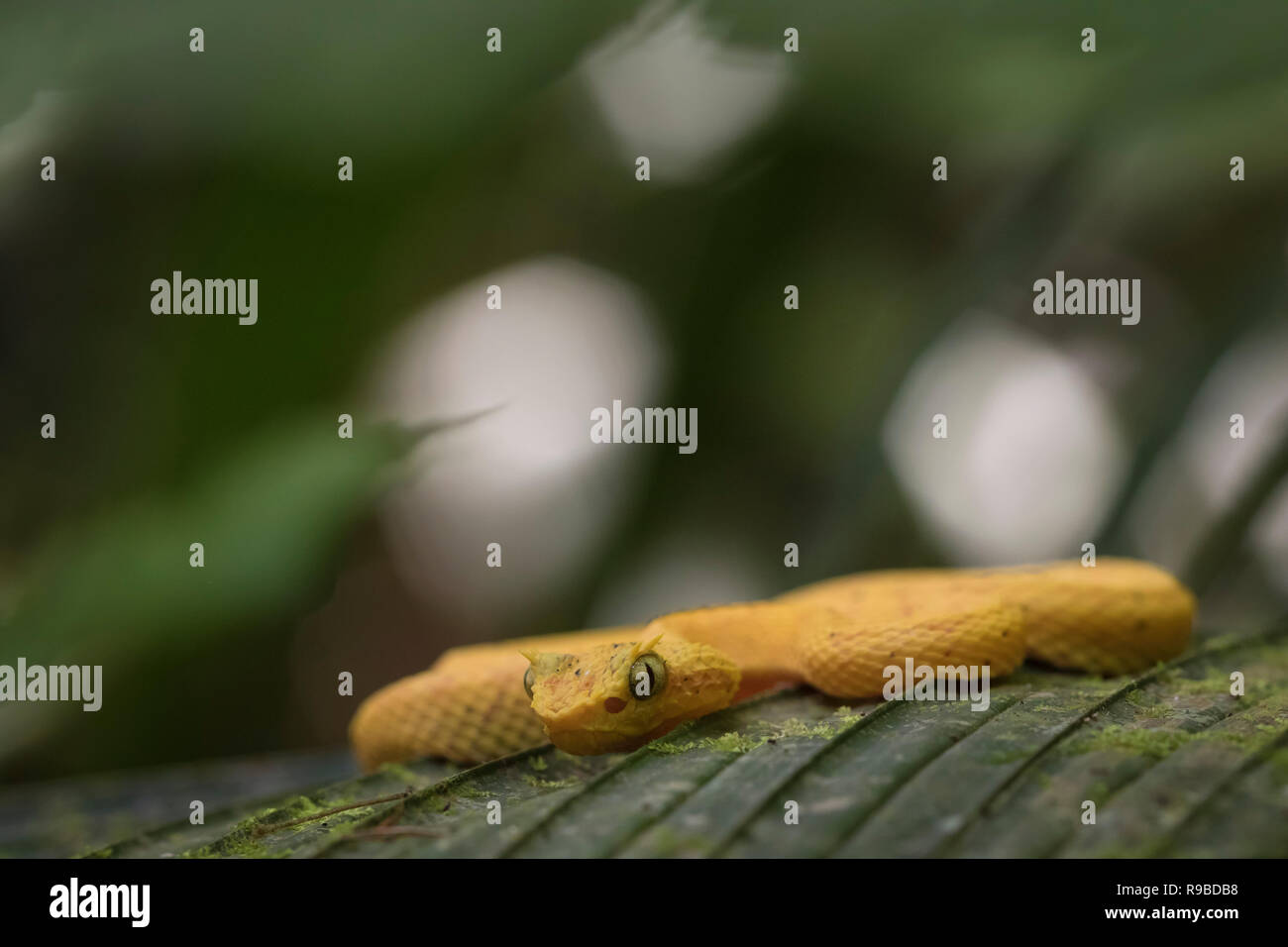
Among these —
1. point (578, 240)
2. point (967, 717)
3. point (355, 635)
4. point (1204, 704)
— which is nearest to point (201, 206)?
point (578, 240)

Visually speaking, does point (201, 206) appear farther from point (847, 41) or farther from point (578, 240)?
point (847, 41)

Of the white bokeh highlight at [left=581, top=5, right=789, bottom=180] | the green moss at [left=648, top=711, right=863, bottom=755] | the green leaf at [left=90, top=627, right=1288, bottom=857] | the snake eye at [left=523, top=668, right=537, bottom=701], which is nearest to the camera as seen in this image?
the green leaf at [left=90, top=627, right=1288, bottom=857]

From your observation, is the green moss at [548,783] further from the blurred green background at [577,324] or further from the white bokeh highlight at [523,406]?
the white bokeh highlight at [523,406]

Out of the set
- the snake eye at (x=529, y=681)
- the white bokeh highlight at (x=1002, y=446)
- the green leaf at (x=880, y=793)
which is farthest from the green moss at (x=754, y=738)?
the white bokeh highlight at (x=1002, y=446)

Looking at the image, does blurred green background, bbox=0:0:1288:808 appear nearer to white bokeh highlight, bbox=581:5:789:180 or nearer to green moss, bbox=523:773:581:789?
white bokeh highlight, bbox=581:5:789:180

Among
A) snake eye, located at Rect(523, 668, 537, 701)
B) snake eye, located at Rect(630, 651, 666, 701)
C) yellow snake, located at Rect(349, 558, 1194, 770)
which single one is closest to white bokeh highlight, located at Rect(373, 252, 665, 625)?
yellow snake, located at Rect(349, 558, 1194, 770)
